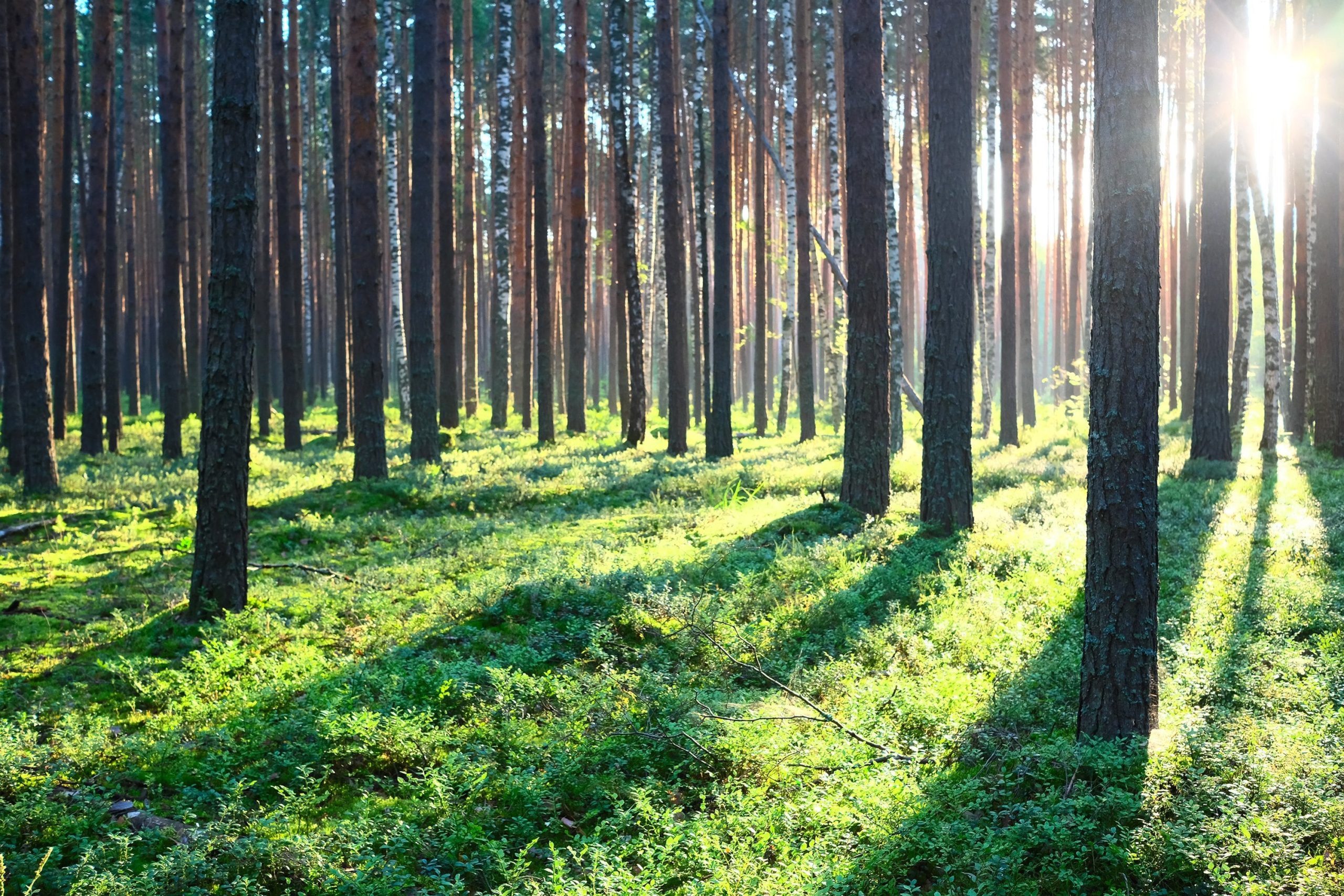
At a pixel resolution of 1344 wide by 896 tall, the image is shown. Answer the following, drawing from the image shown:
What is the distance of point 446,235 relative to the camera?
66.0 ft

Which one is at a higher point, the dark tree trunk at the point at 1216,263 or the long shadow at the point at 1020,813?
the dark tree trunk at the point at 1216,263

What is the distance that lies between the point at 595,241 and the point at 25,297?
2715 centimetres

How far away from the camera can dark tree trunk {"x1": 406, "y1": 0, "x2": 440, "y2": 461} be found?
16.0m

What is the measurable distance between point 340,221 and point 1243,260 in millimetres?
19048

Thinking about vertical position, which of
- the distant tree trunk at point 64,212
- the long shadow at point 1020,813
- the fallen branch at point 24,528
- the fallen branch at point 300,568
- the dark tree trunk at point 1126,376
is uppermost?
the distant tree trunk at point 64,212

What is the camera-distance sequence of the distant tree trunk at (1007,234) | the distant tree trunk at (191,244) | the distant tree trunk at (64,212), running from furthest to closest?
the distant tree trunk at (191,244) < the distant tree trunk at (1007,234) < the distant tree trunk at (64,212)

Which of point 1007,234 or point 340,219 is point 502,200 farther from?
point 1007,234

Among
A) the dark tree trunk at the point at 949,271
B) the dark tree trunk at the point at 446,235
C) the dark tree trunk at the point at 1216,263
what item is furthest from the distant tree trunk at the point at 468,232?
the dark tree trunk at the point at 949,271

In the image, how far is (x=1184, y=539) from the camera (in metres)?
9.27

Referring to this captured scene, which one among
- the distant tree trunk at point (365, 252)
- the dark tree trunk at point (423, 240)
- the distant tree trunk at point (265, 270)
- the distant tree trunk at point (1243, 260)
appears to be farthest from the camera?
the distant tree trunk at point (265, 270)

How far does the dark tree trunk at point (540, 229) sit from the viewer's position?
20.5 m

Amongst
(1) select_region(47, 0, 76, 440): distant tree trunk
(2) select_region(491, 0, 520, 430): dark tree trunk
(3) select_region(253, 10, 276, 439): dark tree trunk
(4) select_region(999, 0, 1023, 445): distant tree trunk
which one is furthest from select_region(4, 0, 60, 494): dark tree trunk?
(4) select_region(999, 0, 1023, 445): distant tree trunk

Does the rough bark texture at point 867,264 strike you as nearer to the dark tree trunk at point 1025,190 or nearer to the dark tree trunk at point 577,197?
the dark tree trunk at point 577,197

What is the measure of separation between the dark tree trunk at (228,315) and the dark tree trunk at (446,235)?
11.4 meters
